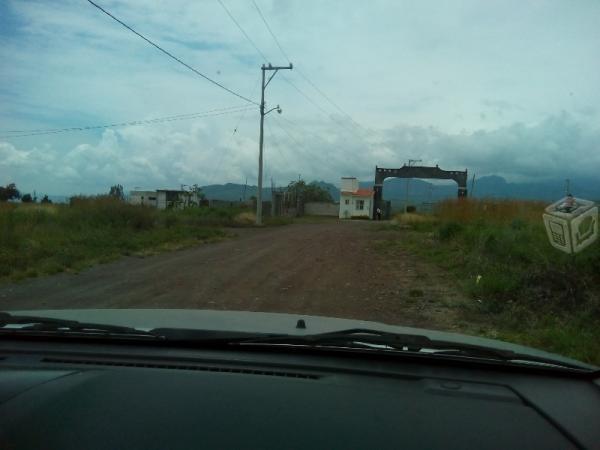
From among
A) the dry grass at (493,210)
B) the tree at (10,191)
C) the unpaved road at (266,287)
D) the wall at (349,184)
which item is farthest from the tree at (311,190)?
the unpaved road at (266,287)

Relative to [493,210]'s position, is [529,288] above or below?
below

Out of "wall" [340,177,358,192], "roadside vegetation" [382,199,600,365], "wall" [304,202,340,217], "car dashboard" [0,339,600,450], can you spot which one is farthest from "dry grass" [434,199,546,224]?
"wall" [340,177,358,192]

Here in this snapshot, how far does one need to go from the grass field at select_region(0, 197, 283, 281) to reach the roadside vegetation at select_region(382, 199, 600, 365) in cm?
881

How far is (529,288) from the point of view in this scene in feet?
31.2

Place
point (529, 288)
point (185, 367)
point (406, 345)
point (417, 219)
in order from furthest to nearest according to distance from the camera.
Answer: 1. point (417, 219)
2. point (529, 288)
3. point (406, 345)
4. point (185, 367)

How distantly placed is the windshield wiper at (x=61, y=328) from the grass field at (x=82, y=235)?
931 centimetres

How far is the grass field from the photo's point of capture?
1407 cm

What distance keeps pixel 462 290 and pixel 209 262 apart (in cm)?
682

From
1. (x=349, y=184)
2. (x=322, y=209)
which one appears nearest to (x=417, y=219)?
(x=349, y=184)

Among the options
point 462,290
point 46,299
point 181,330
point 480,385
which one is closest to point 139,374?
point 181,330

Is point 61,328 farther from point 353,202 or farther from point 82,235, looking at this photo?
point 353,202

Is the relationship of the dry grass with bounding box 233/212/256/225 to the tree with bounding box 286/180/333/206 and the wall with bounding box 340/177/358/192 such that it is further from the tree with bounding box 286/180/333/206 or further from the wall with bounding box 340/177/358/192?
the tree with bounding box 286/180/333/206

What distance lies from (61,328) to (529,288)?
7810mm

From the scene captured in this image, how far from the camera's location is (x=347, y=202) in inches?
2660
